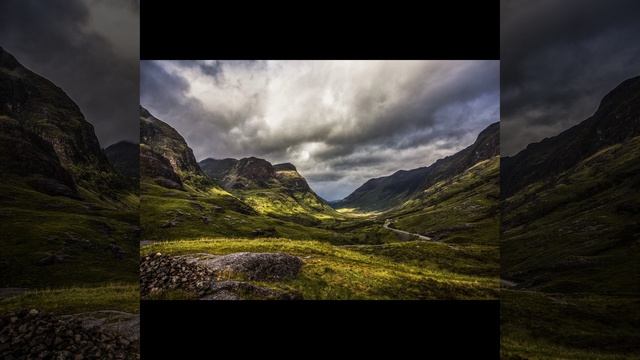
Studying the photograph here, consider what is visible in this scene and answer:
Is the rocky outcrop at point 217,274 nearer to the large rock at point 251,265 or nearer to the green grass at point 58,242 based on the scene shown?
the large rock at point 251,265

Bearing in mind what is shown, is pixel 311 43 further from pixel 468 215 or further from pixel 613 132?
pixel 613 132

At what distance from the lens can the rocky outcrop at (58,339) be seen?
39.4ft

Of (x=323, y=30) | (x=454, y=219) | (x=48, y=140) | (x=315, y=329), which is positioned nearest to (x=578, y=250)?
(x=454, y=219)

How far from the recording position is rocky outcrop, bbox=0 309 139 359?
39.4 feet

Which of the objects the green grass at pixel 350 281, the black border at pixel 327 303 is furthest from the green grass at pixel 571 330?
the black border at pixel 327 303

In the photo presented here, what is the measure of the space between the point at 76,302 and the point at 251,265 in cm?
796

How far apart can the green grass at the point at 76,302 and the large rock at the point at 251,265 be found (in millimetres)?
3700

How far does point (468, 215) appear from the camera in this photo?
13225 cm

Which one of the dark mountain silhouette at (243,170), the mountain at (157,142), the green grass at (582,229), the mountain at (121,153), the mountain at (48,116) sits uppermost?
the mountain at (48,116)

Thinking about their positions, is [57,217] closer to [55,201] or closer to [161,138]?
[55,201]

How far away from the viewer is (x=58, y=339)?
12.3m

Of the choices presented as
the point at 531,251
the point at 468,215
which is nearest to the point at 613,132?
the point at 468,215

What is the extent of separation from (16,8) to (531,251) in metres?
120

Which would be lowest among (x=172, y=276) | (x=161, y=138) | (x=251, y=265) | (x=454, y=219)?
(x=454, y=219)
